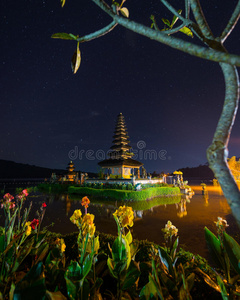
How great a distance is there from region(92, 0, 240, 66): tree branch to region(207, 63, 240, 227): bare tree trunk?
0.14 m

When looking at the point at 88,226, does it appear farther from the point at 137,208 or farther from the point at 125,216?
the point at 137,208

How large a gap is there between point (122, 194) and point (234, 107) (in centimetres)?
1322

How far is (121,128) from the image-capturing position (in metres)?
26.4

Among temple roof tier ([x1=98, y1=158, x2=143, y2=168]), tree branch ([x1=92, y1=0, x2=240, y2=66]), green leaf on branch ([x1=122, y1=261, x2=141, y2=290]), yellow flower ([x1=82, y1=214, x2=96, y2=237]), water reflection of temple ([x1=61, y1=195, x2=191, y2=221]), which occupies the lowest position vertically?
water reflection of temple ([x1=61, y1=195, x2=191, y2=221])

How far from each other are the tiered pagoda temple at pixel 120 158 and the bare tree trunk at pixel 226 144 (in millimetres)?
20703

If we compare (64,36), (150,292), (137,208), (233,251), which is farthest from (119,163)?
(64,36)

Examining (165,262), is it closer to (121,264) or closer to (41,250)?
(121,264)

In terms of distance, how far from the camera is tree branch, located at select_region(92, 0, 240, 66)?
0.83 m

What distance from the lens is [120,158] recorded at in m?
23.7

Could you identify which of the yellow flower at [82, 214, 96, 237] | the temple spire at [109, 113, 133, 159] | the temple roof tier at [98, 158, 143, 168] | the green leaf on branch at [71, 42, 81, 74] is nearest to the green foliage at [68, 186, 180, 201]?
the temple roof tier at [98, 158, 143, 168]

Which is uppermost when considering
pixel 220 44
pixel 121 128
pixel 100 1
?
pixel 121 128

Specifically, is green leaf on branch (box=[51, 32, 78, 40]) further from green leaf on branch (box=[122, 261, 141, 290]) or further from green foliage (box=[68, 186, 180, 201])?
green foliage (box=[68, 186, 180, 201])

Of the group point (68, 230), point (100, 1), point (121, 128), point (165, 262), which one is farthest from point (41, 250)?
point (121, 128)

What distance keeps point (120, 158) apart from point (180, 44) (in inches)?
899
